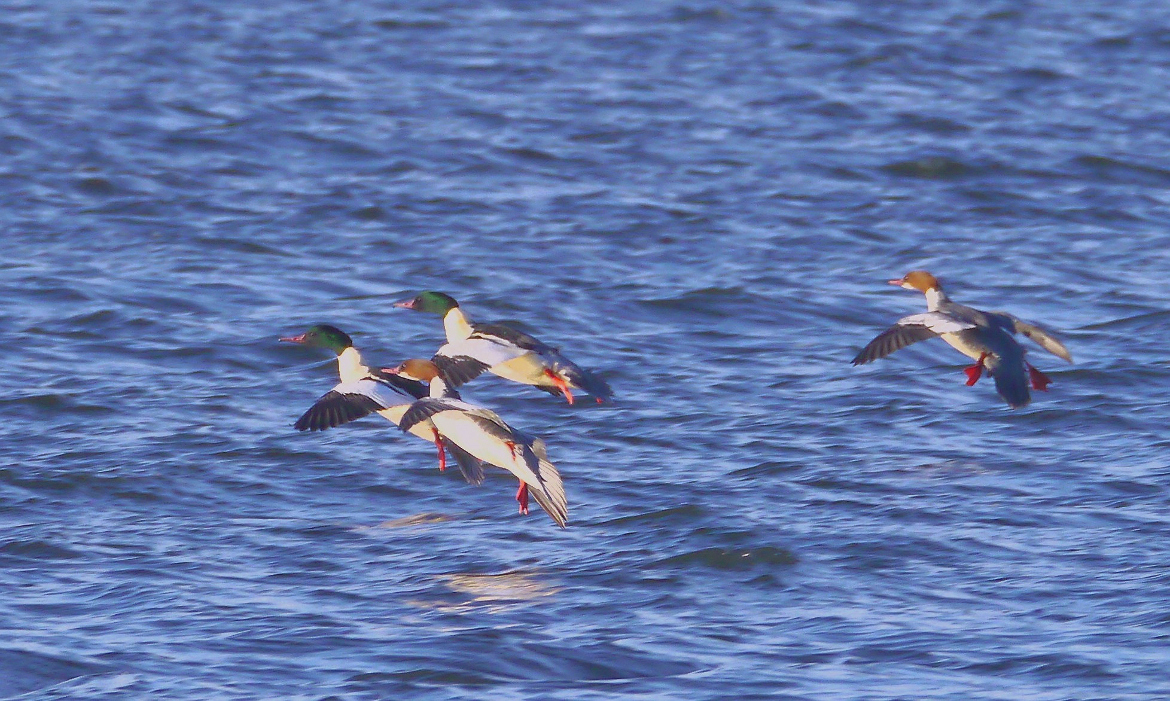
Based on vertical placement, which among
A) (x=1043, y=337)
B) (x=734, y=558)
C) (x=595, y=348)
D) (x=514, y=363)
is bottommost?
(x=595, y=348)

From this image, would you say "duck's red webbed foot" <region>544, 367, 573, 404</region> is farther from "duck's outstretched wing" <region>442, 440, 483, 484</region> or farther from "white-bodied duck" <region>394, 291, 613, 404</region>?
"duck's outstretched wing" <region>442, 440, 483, 484</region>

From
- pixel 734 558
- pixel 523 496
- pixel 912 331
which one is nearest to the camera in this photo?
pixel 734 558

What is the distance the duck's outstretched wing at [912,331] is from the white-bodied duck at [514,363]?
1.73 meters

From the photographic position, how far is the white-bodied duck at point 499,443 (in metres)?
8.09

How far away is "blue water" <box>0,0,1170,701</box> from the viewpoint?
6914 mm

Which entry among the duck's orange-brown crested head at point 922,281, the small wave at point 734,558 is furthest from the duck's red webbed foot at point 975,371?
the small wave at point 734,558

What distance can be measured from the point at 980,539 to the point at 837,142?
389 inches

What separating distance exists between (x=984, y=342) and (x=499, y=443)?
10.5ft

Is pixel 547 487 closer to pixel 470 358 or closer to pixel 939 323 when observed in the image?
pixel 470 358

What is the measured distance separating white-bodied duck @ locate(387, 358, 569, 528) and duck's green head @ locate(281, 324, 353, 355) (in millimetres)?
1401

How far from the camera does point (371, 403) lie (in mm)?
9000

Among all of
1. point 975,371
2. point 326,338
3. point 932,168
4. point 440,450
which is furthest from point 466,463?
point 932,168

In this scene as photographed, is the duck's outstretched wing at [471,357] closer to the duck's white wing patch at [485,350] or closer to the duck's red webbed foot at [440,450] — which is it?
the duck's white wing patch at [485,350]

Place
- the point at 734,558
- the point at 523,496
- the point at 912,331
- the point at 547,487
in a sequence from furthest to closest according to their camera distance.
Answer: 1. the point at 912,331
2. the point at 523,496
3. the point at 547,487
4. the point at 734,558
